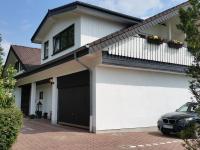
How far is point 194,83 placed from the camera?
524 centimetres

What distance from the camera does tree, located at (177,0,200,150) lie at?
5066 millimetres

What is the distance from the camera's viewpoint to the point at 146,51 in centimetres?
1438

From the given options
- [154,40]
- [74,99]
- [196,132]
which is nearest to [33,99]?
[74,99]

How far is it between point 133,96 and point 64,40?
6073 millimetres

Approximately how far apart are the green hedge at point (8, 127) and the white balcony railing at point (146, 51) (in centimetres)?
584

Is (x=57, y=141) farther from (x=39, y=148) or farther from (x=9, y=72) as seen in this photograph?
(x=9, y=72)

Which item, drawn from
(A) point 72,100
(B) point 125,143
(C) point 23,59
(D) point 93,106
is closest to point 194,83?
(B) point 125,143

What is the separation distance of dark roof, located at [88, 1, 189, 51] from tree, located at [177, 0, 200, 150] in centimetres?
606

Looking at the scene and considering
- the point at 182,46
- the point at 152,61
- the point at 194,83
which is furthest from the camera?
the point at 182,46

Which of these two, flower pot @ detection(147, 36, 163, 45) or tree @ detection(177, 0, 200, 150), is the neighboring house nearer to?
flower pot @ detection(147, 36, 163, 45)

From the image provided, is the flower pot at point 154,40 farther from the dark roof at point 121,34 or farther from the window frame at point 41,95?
the window frame at point 41,95

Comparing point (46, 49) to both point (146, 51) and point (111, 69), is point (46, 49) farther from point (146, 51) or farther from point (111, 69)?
point (146, 51)

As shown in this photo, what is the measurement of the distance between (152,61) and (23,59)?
15.2 meters

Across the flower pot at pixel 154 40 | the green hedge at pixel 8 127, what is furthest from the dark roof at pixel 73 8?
the green hedge at pixel 8 127
